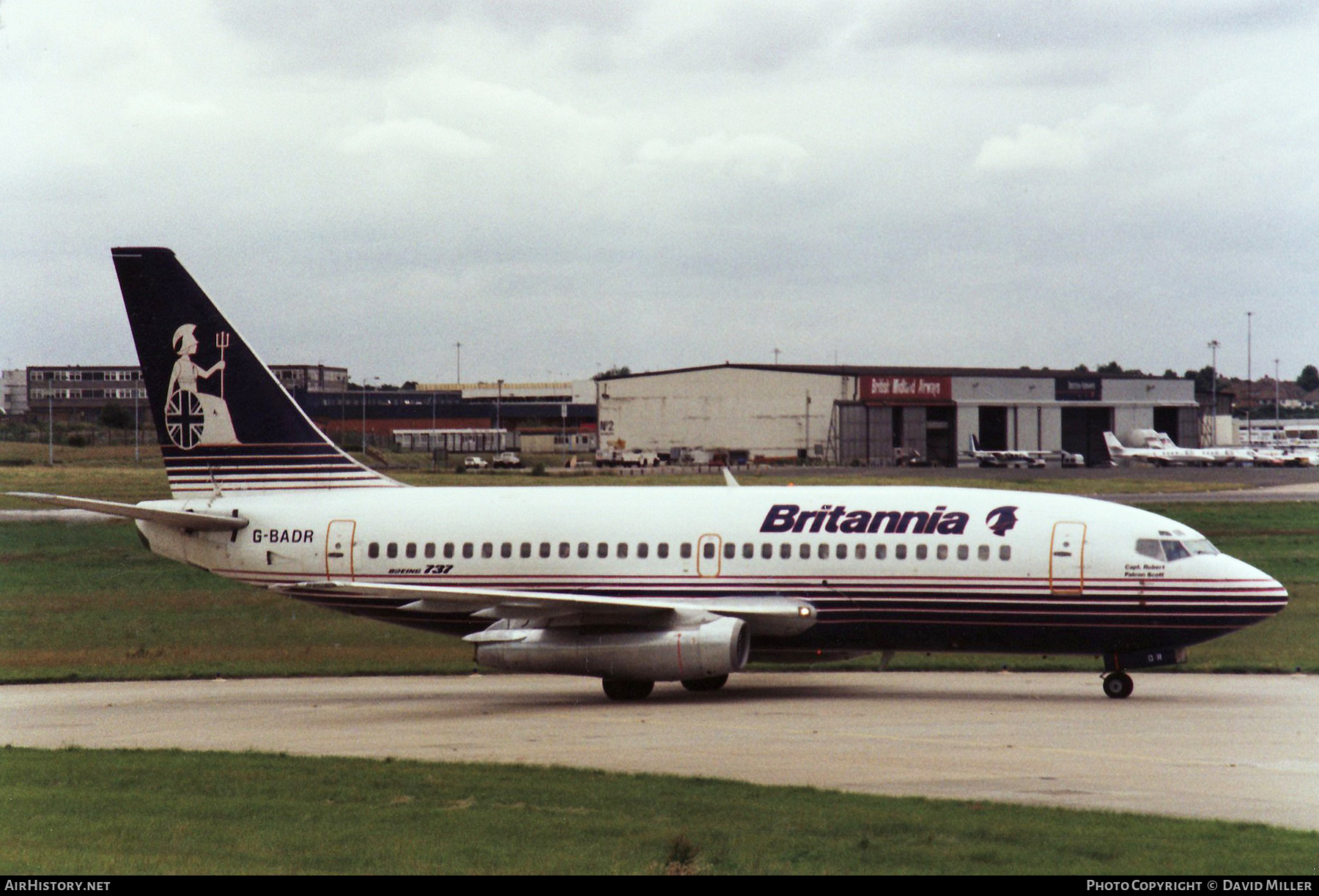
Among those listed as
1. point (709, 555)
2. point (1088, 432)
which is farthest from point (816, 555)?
point (1088, 432)

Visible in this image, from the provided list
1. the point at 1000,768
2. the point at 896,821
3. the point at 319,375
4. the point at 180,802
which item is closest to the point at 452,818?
the point at 180,802

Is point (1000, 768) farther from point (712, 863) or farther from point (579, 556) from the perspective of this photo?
point (579, 556)

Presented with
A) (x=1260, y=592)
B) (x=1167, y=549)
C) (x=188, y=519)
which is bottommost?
(x=1260, y=592)

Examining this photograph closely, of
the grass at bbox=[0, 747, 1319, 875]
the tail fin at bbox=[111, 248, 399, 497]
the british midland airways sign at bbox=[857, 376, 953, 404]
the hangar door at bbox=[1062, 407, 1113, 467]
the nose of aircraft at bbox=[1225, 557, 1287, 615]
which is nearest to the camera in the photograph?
the grass at bbox=[0, 747, 1319, 875]

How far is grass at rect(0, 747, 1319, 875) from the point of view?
13.8 m

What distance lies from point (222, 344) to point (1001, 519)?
16.5 m

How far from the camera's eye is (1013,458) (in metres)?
120

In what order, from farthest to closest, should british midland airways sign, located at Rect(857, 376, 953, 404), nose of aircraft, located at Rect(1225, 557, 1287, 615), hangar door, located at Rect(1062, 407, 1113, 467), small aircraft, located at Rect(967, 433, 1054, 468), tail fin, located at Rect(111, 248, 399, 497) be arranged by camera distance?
hangar door, located at Rect(1062, 407, 1113, 467)
british midland airways sign, located at Rect(857, 376, 953, 404)
small aircraft, located at Rect(967, 433, 1054, 468)
tail fin, located at Rect(111, 248, 399, 497)
nose of aircraft, located at Rect(1225, 557, 1287, 615)

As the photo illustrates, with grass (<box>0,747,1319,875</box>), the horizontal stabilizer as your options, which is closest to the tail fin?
the horizontal stabilizer

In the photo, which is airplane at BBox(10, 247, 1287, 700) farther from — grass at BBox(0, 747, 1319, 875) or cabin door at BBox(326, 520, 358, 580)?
grass at BBox(0, 747, 1319, 875)

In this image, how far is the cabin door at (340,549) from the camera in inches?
1234

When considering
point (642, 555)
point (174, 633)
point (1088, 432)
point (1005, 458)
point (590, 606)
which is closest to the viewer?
point (590, 606)

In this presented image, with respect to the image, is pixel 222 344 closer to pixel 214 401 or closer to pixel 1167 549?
pixel 214 401

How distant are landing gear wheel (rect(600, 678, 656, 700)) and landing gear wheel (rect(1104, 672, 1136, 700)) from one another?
8205 mm
